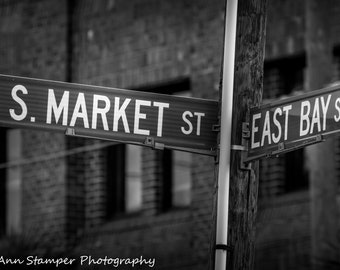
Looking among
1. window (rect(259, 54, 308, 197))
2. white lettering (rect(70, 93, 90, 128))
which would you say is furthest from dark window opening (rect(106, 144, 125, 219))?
white lettering (rect(70, 93, 90, 128))

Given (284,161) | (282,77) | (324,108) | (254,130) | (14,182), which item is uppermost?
(282,77)

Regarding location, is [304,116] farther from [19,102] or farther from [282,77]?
[282,77]

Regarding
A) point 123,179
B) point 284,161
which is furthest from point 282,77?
point 123,179

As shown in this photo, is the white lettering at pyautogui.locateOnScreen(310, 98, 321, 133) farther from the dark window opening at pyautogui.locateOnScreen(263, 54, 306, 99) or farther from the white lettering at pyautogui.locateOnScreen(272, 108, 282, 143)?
the dark window opening at pyautogui.locateOnScreen(263, 54, 306, 99)

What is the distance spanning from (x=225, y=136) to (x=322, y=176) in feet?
14.7

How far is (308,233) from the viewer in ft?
46.6

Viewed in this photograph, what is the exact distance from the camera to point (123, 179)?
1692cm

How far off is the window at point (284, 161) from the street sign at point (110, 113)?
22.8 ft

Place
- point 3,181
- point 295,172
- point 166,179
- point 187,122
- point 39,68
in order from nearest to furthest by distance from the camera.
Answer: point 187,122 → point 295,172 → point 166,179 → point 39,68 → point 3,181

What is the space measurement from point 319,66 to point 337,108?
4.94 metres

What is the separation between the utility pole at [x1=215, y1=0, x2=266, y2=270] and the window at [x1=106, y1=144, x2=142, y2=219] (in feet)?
27.7

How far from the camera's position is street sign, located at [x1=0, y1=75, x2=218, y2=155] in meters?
7.80

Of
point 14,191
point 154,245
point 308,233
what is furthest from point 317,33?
point 14,191

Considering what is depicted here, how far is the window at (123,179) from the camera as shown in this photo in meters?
16.7
